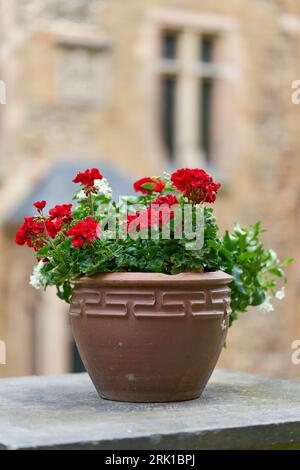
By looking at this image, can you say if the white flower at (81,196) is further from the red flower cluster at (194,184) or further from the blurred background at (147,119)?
the blurred background at (147,119)

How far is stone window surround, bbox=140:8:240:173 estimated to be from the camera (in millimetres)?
9609

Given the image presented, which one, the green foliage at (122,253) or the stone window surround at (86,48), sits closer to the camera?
the green foliage at (122,253)

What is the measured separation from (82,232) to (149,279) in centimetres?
23

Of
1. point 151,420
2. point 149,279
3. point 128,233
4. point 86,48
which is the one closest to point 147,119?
point 86,48

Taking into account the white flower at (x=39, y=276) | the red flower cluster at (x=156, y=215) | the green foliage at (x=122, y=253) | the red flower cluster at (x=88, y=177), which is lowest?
the white flower at (x=39, y=276)

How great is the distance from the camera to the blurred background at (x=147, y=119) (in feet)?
29.5

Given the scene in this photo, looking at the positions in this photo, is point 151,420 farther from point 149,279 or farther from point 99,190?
point 99,190

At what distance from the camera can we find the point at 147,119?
31.5ft

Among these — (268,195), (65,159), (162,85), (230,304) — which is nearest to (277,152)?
(268,195)

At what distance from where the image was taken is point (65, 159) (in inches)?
356

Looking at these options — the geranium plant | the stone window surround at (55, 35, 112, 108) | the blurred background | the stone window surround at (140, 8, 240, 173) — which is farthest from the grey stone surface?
the stone window surround at (140, 8, 240, 173)

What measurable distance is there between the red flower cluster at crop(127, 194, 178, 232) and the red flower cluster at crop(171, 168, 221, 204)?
4cm

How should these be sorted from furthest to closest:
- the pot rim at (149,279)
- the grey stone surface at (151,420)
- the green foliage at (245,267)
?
1. the green foliage at (245,267)
2. the pot rim at (149,279)
3. the grey stone surface at (151,420)

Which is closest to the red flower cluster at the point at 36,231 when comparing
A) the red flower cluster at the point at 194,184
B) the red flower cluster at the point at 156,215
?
the red flower cluster at the point at 156,215
